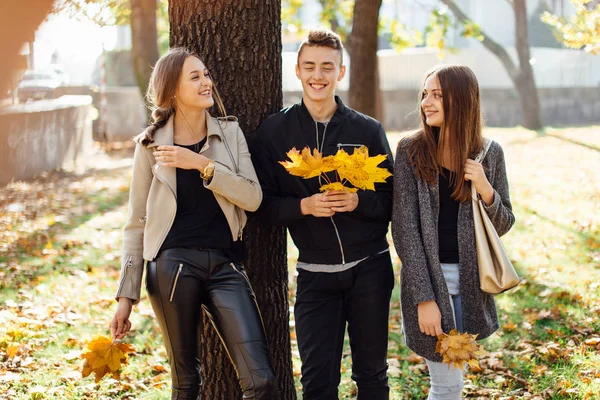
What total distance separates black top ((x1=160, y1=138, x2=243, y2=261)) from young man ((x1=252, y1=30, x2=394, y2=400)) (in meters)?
0.31

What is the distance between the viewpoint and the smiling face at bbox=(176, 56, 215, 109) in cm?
363

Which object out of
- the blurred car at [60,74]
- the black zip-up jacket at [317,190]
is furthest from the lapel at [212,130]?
the blurred car at [60,74]

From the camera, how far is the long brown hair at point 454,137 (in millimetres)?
3613

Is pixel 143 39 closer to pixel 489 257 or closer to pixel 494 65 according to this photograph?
pixel 489 257

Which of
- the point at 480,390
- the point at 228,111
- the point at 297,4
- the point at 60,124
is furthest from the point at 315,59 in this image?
the point at 297,4

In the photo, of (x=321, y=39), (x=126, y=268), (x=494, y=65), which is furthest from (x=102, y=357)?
(x=494, y=65)

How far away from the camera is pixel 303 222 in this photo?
3.84 meters

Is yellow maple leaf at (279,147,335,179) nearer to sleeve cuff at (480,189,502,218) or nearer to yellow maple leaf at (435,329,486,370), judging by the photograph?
sleeve cuff at (480,189,502,218)

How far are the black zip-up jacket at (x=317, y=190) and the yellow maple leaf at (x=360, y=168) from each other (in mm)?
239

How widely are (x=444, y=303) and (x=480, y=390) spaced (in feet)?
5.69

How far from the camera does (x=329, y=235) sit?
376 centimetres

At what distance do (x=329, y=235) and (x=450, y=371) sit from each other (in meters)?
0.90

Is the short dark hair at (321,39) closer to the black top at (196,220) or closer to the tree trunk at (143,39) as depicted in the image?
the black top at (196,220)

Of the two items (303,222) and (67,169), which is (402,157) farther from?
(67,169)
